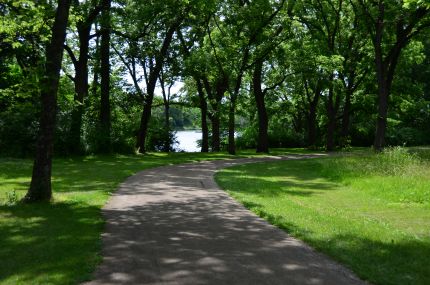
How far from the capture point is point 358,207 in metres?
12.2

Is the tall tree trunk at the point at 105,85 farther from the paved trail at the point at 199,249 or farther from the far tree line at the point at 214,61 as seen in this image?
the paved trail at the point at 199,249

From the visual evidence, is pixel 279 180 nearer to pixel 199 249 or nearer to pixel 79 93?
pixel 199 249

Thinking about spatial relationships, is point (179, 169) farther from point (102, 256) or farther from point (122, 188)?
point (102, 256)

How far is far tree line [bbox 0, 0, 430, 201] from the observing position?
27.4 metres

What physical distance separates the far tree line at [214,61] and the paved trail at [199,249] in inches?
323

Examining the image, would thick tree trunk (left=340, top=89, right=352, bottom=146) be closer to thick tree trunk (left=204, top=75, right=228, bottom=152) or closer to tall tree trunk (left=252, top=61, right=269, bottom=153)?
tall tree trunk (left=252, top=61, right=269, bottom=153)

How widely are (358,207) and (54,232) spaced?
7.35 m

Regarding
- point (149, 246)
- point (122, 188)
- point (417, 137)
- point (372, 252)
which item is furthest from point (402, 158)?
point (417, 137)

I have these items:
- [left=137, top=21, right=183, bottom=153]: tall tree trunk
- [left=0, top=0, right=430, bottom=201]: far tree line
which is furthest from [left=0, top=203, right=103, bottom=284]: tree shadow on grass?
[left=137, top=21, right=183, bottom=153]: tall tree trunk

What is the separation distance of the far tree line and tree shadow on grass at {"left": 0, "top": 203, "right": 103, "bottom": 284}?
7.12 m

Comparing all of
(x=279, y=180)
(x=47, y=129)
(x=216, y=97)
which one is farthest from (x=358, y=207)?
(x=216, y=97)

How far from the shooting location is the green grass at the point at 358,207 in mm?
6871

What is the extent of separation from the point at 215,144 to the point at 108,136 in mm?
13383

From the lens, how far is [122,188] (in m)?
14.8
